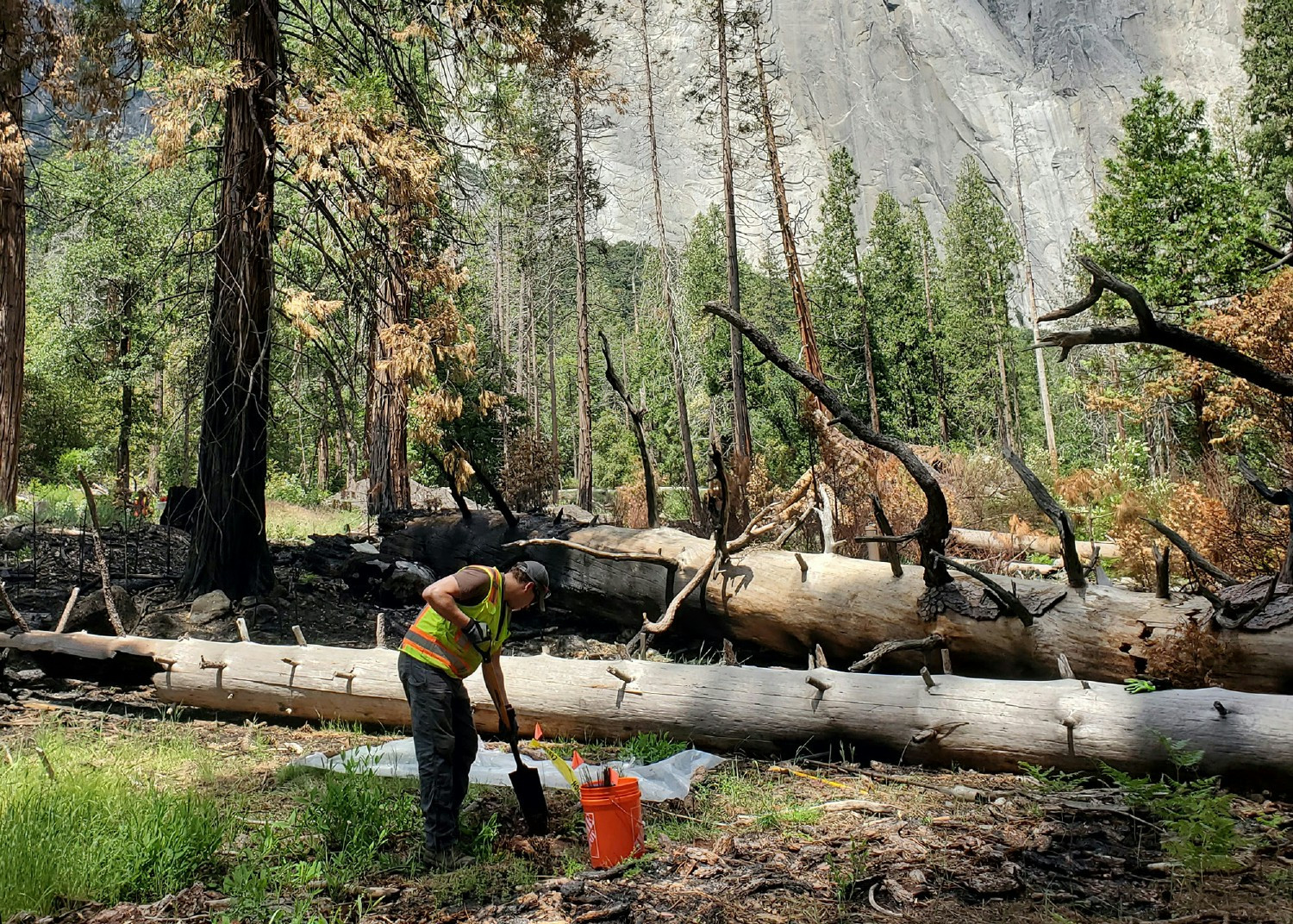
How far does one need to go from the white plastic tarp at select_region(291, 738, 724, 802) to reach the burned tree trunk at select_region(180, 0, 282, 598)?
4.09 meters

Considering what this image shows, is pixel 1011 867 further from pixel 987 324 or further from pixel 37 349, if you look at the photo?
pixel 987 324

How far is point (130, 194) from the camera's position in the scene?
23562 mm

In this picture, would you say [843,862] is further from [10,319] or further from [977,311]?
[977,311]

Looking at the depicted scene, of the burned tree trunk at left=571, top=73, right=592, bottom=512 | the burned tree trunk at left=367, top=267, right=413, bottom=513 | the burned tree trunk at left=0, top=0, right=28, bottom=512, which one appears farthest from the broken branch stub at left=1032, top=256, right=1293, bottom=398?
the burned tree trunk at left=571, top=73, right=592, bottom=512

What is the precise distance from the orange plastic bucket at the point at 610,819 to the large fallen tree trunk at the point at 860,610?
3511 mm

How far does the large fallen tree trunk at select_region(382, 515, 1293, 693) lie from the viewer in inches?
225

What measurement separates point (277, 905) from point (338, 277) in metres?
7.09

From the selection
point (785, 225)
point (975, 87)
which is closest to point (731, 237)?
point (785, 225)

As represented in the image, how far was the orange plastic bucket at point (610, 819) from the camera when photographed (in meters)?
3.68

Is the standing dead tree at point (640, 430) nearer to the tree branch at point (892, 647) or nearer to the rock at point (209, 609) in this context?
the tree branch at point (892, 647)

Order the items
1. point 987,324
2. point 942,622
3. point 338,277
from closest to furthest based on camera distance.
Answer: point 942,622
point 338,277
point 987,324

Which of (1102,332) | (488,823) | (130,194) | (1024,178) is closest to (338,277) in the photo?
(488,823)

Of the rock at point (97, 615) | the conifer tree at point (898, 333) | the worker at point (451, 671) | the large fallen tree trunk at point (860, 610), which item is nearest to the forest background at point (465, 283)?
the conifer tree at point (898, 333)

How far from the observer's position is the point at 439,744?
157 inches
